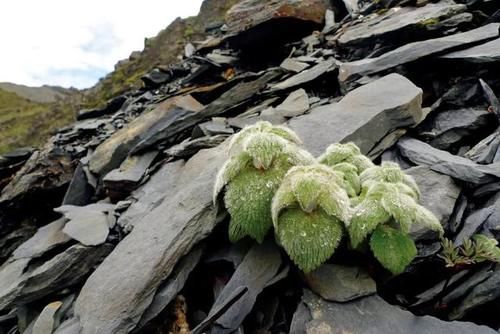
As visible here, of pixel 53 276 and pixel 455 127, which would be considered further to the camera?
pixel 455 127

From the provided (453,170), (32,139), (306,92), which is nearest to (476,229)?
(453,170)

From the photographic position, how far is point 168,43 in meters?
33.2

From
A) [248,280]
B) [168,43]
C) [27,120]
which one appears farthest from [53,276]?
[27,120]

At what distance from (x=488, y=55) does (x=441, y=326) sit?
580 centimetres

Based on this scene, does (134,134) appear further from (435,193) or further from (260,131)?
(435,193)

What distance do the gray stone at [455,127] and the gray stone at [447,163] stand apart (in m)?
0.49

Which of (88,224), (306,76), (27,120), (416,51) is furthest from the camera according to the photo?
(27,120)

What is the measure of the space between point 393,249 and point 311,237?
2.71 ft

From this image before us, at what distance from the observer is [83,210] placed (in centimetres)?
795

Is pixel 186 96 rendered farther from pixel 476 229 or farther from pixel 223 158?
pixel 476 229

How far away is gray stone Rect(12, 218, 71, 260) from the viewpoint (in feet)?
23.3

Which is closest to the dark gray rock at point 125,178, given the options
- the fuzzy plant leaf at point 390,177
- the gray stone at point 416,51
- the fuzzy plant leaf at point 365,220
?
the gray stone at point 416,51

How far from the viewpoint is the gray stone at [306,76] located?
9.73 m

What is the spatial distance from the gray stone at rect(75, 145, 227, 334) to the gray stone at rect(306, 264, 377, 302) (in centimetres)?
165
